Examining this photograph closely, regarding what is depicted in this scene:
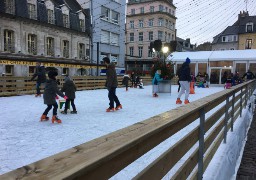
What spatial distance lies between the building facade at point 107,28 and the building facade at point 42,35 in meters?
1.19

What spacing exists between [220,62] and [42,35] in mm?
18815

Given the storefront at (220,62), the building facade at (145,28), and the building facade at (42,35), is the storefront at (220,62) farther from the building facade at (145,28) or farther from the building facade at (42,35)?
the building facade at (145,28)

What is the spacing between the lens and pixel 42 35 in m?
23.1

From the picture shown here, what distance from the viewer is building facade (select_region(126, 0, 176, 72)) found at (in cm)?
4869

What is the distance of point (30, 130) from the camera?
5695 millimetres

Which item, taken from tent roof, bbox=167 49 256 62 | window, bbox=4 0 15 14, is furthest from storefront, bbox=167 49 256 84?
window, bbox=4 0 15 14

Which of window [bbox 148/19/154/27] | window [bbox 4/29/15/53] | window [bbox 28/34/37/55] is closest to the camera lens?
window [bbox 4/29/15/53]

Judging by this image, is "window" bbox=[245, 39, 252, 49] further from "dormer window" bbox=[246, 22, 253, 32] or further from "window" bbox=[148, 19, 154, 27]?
"window" bbox=[148, 19, 154, 27]

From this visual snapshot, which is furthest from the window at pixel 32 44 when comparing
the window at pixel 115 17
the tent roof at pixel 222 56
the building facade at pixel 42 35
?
the tent roof at pixel 222 56

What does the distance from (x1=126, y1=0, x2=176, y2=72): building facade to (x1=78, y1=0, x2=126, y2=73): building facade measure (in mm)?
14390

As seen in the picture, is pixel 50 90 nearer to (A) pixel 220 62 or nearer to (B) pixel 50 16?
(B) pixel 50 16

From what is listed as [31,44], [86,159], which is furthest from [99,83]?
[86,159]

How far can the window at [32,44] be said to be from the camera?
22.0 m

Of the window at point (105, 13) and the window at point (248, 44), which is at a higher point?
the window at point (105, 13)
